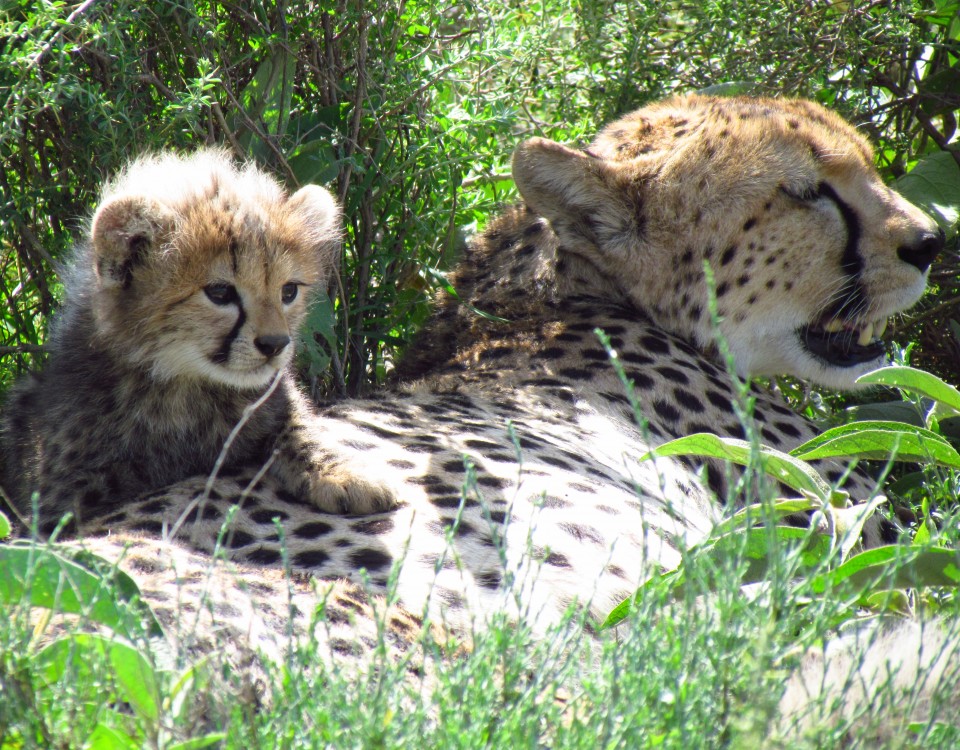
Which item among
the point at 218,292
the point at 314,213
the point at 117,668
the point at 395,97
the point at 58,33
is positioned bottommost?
the point at 117,668

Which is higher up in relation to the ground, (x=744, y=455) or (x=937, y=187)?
(x=937, y=187)

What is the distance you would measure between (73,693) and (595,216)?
2.30 m

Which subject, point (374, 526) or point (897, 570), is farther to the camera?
point (374, 526)

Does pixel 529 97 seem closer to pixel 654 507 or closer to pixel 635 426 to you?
pixel 635 426

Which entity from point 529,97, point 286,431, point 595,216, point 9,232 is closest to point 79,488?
point 286,431

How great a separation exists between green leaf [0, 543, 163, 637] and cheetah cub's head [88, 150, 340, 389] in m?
0.83

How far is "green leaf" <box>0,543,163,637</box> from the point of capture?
4.67 ft

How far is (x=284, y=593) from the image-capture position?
2037mm

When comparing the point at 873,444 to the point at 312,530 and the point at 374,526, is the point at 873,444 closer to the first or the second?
the point at 374,526

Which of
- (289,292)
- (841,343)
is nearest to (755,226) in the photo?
(841,343)

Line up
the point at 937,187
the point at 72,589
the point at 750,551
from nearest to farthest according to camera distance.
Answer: the point at 72,589 → the point at 750,551 → the point at 937,187

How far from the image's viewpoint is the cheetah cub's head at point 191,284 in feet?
7.76

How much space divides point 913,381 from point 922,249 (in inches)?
50.4

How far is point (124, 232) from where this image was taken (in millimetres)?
2342
